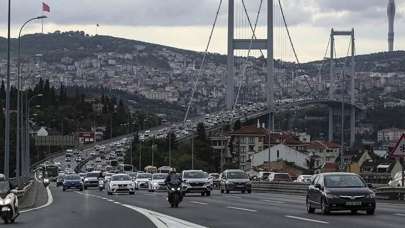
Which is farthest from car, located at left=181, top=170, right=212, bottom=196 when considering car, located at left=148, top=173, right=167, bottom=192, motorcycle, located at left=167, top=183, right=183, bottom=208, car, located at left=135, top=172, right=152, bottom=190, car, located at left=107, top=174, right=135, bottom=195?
car, located at left=135, top=172, right=152, bottom=190

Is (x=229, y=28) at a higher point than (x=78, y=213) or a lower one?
higher

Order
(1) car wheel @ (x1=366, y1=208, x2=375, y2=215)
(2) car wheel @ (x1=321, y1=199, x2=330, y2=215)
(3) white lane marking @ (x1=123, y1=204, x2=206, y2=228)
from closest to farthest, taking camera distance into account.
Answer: (3) white lane marking @ (x1=123, y1=204, x2=206, y2=228)
(1) car wheel @ (x1=366, y1=208, x2=375, y2=215)
(2) car wheel @ (x1=321, y1=199, x2=330, y2=215)

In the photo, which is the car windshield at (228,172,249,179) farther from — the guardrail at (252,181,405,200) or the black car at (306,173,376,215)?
the black car at (306,173,376,215)

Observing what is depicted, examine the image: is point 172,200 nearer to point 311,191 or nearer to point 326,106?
point 311,191

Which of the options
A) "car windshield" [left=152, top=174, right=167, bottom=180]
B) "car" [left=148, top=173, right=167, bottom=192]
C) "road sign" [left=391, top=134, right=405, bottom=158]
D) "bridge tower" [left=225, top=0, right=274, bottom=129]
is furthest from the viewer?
"bridge tower" [left=225, top=0, right=274, bottom=129]

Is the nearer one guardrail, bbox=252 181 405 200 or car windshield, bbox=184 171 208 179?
guardrail, bbox=252 181 405 200

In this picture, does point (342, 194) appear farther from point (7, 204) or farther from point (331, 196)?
point (7, 204)

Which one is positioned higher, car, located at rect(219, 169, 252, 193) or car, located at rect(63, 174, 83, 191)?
car, located at rect(219, 169, 252, 193)

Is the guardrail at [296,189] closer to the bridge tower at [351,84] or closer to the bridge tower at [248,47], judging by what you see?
the bridge tower at [248,47]

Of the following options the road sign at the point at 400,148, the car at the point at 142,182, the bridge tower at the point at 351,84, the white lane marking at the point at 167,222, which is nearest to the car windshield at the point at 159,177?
the car at the point at 142,182

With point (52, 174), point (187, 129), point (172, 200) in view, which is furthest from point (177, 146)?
point (172, 200)
